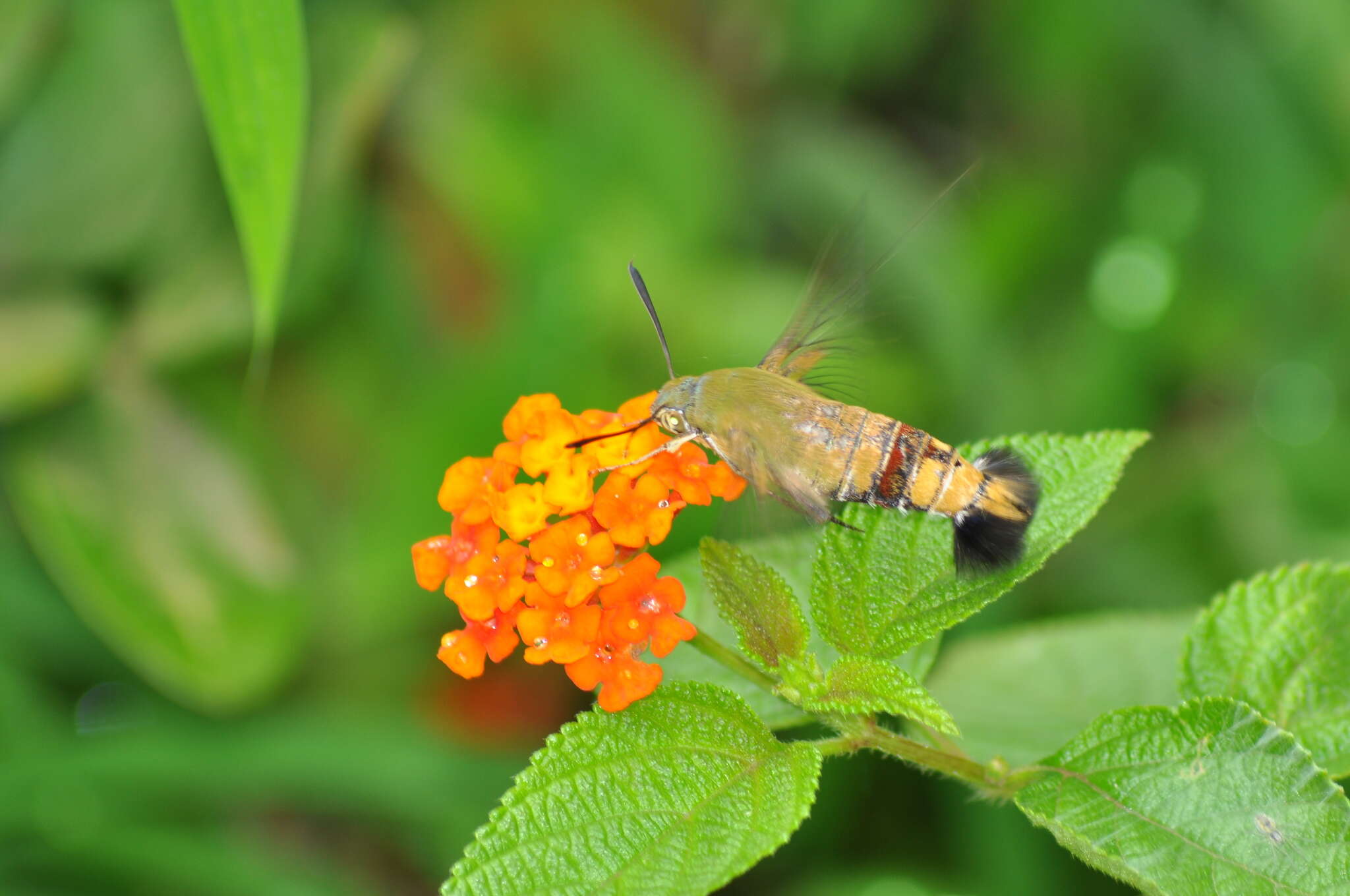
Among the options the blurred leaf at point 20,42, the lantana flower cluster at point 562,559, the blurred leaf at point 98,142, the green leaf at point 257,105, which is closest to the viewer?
the lantana flower cluster at point 562,559

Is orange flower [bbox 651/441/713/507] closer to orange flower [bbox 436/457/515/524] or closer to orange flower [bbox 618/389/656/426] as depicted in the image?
orange flower [bbox 618/389/656/426]

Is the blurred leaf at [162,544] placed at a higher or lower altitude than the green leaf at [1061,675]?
lower

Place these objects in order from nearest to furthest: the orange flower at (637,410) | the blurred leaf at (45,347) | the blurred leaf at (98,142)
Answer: the orange flower at (637,410) → the blurred leaf at (45,347) → the blurred leaf at (98,142)

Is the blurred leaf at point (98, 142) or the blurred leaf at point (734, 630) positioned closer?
the blurred leaf at point (734, 630)

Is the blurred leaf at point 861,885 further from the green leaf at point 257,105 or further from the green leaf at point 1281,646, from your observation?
the green leaf at point 257,105

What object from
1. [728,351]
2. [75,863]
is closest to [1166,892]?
[728,351]

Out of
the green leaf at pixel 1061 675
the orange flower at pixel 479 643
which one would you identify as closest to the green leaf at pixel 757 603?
the orange flower at pixel 479 643

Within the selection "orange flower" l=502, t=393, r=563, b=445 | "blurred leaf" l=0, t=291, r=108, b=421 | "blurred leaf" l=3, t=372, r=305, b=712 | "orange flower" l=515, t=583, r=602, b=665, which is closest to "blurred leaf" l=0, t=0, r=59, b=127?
"blurred leaf" l=0, t=291, r=108, b=421

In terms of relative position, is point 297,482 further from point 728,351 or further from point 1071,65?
point 1071,65

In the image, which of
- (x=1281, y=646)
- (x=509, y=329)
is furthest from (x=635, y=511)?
(x=509, y=329)
